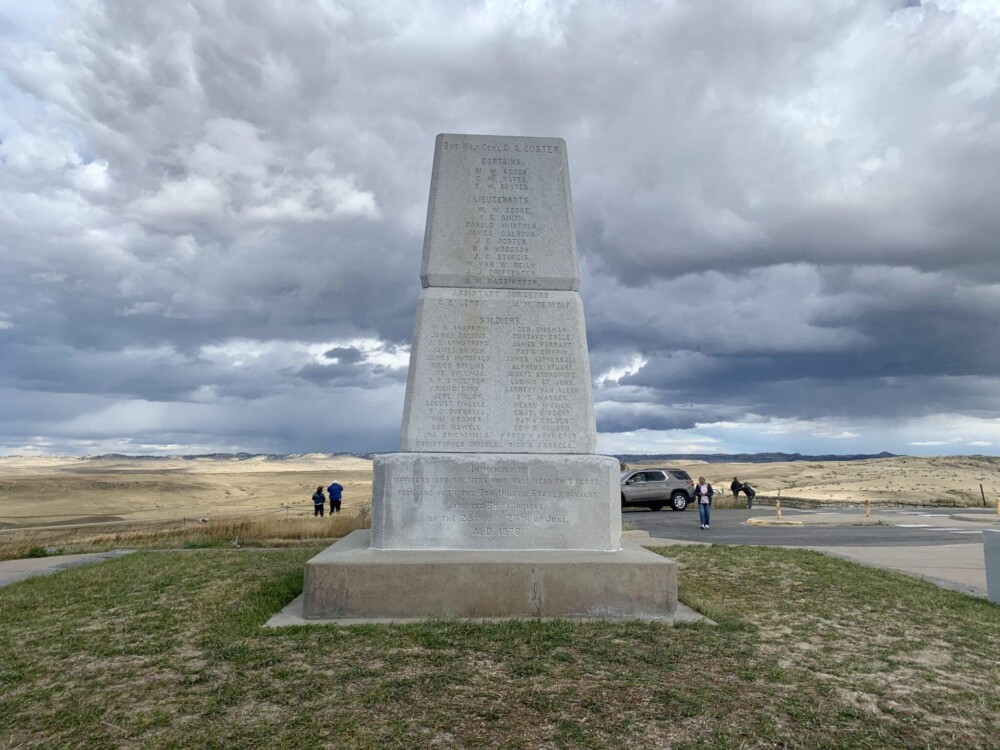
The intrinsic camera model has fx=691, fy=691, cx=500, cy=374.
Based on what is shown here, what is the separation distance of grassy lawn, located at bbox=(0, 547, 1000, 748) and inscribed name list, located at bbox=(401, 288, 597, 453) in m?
2.00

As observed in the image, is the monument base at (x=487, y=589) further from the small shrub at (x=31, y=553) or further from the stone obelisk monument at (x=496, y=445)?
the small shrub at (x=31, y=553)

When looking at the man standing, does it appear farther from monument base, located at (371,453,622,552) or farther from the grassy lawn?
monument base, located at (371,453,622,552)

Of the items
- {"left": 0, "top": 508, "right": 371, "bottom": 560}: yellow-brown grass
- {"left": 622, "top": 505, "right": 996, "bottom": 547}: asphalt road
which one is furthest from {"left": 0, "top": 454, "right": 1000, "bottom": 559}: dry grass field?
{"left": 622, "top": 505, "right": 996, "bottom": 547}: asphalt road

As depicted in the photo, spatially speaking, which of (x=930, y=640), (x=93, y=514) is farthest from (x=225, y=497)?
(x=930, y=640)

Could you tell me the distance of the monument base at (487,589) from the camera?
231 inches

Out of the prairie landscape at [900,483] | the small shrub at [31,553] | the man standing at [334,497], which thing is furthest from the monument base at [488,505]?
the prairie landscape at [900,483]

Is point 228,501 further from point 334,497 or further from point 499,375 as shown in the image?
point 499,375

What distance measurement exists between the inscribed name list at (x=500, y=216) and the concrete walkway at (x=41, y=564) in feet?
25.4

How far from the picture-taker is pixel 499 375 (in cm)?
711

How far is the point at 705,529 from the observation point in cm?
1984

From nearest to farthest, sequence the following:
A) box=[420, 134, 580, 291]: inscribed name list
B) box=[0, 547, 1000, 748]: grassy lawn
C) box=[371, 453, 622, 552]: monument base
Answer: box=[0, 547, 1000, 748]: grassy lawn → box=[371, 453, 622, 552]: monument base → box=[420, 134, 580, 291]: inscribed name list

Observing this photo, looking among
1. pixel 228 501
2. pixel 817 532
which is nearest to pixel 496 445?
pixel 817 532

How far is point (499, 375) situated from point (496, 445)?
2.38 ft

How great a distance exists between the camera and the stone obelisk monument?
5.90 m
